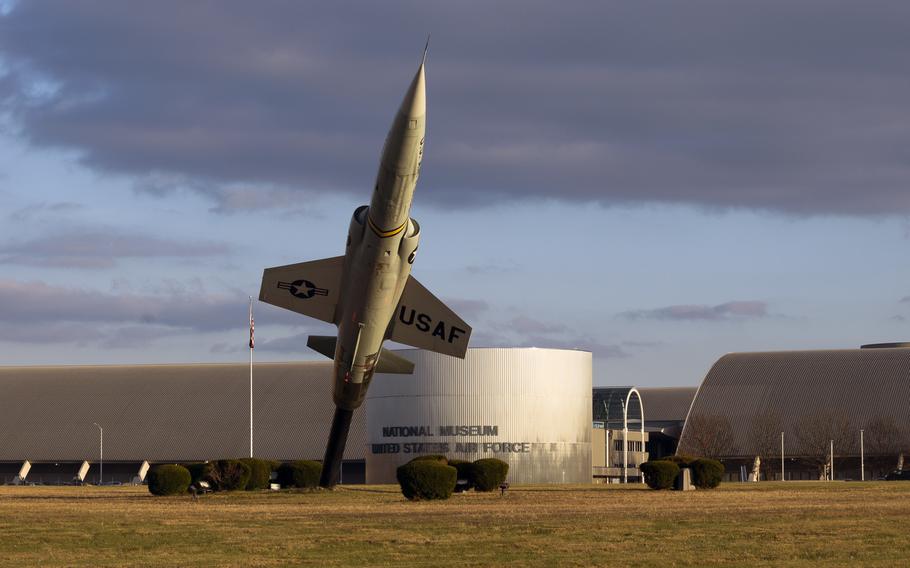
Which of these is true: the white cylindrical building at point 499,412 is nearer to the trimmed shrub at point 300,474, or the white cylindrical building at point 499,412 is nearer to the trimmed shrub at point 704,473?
the trimmed shrub at point 704,473

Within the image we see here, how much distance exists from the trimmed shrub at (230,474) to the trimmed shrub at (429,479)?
10.2 meters

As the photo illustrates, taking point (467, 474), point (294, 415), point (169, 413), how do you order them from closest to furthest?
1. point (467, 474)
2. point (294, 415)
3. point (169, 413)

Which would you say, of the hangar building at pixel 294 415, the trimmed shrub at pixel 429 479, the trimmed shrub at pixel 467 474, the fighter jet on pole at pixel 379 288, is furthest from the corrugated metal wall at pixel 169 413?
the fighter jet on pole at pixel 379 288

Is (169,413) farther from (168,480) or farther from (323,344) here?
(323,344)

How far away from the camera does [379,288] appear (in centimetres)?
3503

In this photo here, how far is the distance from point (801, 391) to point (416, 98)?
93713mm

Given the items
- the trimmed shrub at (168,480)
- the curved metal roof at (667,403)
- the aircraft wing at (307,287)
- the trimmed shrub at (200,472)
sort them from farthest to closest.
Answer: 1. the curved metal roof at (667,403)
2. the trimmed shrub at (200,472)
3. the trimmed shrub at (168,480)
4. the aircraft wing at (307,287)

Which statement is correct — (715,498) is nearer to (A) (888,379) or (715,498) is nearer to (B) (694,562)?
(B) (694,562)

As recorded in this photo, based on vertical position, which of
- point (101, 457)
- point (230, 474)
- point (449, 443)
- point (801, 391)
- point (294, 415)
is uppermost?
point (801, 391)

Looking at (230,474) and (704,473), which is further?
(704,473)

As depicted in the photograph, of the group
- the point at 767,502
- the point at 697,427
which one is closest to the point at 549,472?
the point at 697,427

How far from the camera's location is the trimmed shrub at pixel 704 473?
60781mm

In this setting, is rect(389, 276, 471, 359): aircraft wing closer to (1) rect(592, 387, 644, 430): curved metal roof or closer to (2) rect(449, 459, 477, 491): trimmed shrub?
(2) rect(449, 459, 477, 491): trimmed shrub

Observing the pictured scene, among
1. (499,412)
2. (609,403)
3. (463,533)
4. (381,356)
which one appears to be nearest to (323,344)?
(381,356)
